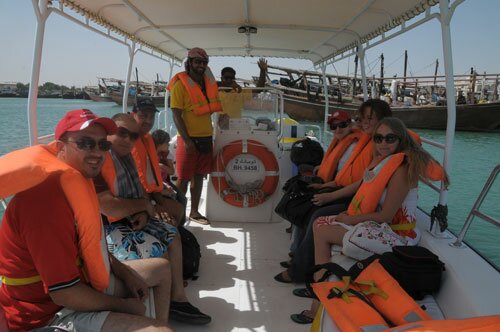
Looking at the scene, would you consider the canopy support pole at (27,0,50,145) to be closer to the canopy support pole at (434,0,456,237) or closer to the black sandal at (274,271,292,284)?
the black sandal at (274,271,292,284)

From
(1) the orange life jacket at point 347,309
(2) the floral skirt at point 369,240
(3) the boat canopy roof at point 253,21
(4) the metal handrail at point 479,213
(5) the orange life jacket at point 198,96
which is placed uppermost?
(3) the boat canopy roof at point 253,21

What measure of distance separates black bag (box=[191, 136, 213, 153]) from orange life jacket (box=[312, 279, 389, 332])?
2090mm

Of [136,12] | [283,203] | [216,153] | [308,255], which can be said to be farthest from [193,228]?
[136,12]

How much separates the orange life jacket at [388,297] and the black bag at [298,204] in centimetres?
90

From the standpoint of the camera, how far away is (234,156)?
354cm

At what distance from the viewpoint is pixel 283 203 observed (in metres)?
2.73

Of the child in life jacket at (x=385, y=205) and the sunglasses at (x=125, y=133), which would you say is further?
the sunglasses at (x=125, y=133)

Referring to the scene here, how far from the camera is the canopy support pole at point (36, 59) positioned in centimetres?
212

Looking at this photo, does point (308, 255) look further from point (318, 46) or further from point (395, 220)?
point (318, 46)

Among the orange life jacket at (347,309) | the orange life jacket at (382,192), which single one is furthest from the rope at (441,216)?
the orange life jacket at (347,309)

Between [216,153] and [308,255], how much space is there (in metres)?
1.56

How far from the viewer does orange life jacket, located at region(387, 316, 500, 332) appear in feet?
3.25

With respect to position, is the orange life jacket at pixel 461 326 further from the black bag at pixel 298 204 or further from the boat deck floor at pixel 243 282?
the black bag at pixel 298 204

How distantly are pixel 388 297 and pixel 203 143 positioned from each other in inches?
90.9
